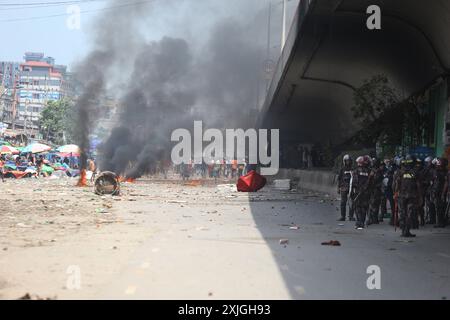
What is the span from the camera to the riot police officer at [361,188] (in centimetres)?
1447

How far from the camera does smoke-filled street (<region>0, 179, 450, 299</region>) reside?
6.86 meters

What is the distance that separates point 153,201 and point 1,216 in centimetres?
669

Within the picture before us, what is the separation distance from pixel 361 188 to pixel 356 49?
824 centimetres

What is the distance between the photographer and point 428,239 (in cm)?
1229

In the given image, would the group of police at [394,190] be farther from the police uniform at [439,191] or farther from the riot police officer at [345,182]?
the riot police officer at [345,182]

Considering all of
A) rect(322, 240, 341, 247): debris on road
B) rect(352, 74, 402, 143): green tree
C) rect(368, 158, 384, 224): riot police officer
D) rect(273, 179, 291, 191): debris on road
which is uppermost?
rect(352, 74, 402, 143): green tree

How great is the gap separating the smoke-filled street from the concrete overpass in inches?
198

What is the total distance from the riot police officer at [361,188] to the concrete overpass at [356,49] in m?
3.70

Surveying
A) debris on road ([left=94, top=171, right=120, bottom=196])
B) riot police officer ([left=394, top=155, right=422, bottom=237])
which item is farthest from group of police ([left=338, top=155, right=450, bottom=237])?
debris on road ([left=94, top=171, right=120, bottom=196])

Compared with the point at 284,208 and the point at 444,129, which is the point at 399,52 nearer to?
the point at 444,129

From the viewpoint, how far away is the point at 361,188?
14.7m

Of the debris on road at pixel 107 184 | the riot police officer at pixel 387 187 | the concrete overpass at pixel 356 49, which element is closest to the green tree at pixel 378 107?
the concrete overpass at pixel 356 49

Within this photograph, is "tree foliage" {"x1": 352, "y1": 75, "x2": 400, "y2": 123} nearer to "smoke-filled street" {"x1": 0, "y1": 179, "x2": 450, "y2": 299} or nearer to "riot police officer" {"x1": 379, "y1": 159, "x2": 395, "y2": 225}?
"riot police officer" {"x1": 379, "y1": 159, "x2": 395, "y2": 225}

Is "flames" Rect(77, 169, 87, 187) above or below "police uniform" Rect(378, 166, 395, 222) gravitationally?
below
